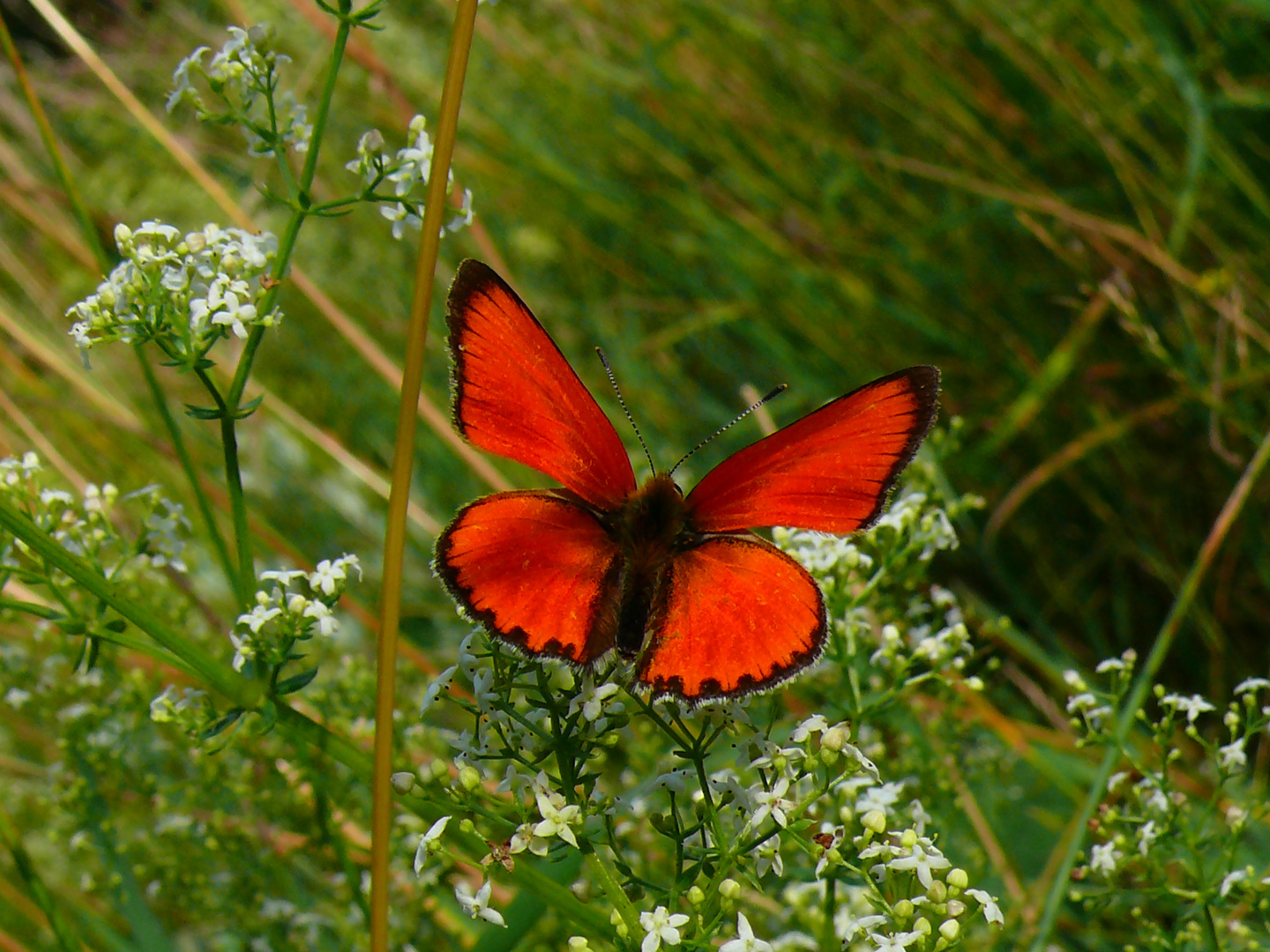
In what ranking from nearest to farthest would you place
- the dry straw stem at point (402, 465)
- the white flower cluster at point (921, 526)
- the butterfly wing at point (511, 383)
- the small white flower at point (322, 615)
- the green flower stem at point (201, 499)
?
the dry straw stem at point (402, 465), the small white flower at point (322, 615), the green flower stem at point (201, 499), the butterfly wing at point (511, 383), the white flower cluster at point (921, 526)

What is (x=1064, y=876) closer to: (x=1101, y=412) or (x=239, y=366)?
(x=239, y=366)

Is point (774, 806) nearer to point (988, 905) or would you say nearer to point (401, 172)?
point (988, 905)

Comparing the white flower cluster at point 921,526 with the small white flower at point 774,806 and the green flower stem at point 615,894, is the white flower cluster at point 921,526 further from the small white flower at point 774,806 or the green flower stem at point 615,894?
the green flower stem at point 615,894

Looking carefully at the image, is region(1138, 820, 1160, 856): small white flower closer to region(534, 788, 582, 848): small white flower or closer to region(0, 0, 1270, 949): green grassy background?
region(534, 788, 582, 848): small white flower

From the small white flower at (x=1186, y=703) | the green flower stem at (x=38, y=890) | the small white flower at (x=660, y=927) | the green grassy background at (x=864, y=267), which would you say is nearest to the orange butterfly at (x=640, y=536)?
the small white flower at (x=660, y=927)

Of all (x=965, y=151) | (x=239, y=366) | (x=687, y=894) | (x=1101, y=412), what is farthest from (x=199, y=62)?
(x=1101, y=412)

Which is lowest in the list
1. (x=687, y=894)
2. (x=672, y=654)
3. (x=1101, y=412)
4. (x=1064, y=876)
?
(x=687, y=894)
